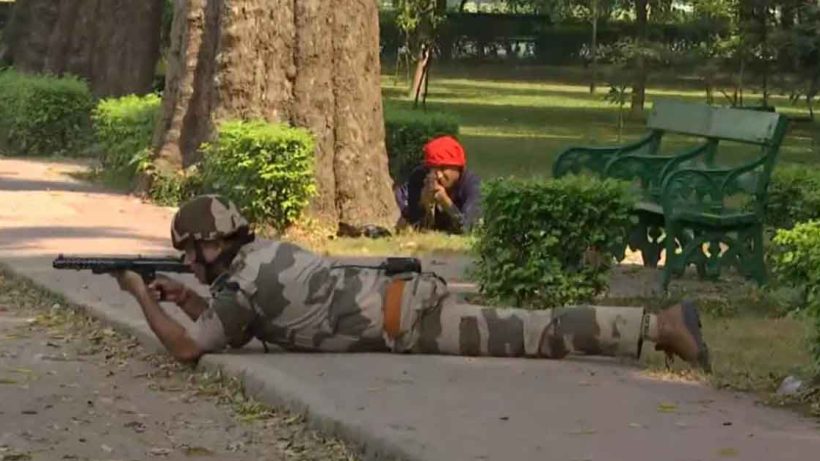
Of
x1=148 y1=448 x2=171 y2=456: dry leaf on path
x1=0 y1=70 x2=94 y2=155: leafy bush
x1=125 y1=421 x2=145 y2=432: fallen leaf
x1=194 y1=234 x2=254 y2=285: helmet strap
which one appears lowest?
x1=0 y1=70 x2=94 y2=155: leafy bush

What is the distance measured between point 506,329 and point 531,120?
2525 centimetres

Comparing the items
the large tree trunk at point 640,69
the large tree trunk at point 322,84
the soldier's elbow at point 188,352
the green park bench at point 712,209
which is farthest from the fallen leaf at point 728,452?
the large tree trunk at point 640,69

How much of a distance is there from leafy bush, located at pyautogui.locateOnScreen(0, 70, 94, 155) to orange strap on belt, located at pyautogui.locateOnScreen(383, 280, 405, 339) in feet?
44.8

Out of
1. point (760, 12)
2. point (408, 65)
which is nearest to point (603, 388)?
point (760, 12)

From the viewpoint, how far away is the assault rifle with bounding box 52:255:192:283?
319 inches

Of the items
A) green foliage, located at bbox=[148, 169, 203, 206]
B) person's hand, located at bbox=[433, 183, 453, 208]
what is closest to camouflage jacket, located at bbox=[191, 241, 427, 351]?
person's hand, located at bbox=[433, 183, 453, 208]

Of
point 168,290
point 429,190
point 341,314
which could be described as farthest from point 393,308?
point 429,190

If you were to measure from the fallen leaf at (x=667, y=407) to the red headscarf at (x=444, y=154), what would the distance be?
4976mm

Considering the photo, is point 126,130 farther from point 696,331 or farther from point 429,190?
point 696,331

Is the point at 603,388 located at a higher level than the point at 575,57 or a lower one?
higher

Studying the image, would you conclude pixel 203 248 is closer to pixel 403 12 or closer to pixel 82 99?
pixel 82 99

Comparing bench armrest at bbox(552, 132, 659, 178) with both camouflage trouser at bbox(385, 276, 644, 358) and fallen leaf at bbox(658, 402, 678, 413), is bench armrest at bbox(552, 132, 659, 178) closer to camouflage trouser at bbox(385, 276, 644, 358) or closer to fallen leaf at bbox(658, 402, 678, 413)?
camouflage trouser at bbox(385, 276, 644, 358)

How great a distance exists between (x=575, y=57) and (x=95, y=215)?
4757 centimetres

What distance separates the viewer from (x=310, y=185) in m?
13.2
